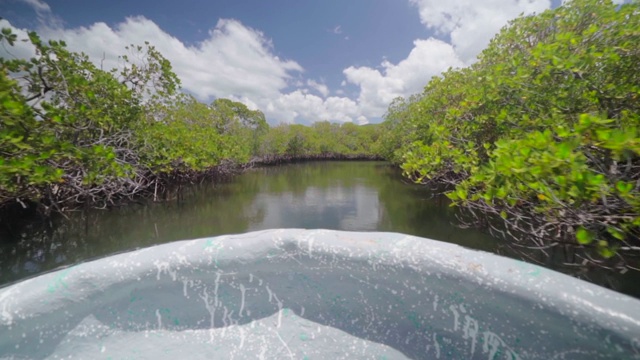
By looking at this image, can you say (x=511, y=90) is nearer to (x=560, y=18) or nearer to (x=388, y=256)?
(x=560, y=18)

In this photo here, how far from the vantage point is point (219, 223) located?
6.22m

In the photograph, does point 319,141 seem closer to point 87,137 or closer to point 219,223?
point 219,223

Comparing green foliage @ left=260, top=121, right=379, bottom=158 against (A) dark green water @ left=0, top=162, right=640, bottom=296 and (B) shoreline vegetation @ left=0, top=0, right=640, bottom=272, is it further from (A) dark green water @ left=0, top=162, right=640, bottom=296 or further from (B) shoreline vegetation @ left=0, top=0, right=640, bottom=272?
(B) shoreline vegetation @ left=0, top=0, right=640, bottom=272

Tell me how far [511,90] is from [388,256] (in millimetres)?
2970

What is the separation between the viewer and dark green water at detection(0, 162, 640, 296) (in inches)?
163

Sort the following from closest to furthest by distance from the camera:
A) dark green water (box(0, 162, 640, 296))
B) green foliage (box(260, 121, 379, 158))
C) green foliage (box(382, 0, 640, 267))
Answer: green foliage (box(382, 0, 640, 267)) → dark green water (box(0, 162, 640, 296)) → green foliage (box(260, 121, 379, 158))

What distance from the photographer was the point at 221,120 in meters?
16.0

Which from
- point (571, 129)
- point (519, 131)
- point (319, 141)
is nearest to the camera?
point (571, 129)

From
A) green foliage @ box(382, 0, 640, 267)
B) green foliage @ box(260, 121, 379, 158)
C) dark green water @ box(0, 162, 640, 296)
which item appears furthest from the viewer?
green foliage @ box(260, 121, 379, 158)

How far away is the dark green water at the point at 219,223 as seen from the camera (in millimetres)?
4133

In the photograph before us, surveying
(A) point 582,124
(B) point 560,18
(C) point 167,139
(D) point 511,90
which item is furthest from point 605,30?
(C) point 167,139

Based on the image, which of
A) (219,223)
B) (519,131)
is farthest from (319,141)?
(519,131)

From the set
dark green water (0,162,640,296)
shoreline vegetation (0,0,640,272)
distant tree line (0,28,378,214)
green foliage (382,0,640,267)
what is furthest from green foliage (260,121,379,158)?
green foliage (382,0,640,267)

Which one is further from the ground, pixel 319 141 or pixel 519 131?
pixel 319 141
